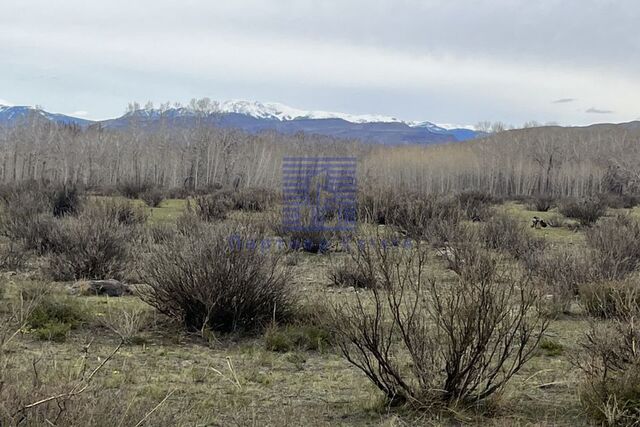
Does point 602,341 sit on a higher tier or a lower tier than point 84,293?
higher

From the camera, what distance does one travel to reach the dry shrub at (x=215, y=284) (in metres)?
6.86

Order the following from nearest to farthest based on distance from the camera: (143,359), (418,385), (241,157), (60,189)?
1. (418,385)
2. (143,359)
3. (60,189)
4. (241,157)

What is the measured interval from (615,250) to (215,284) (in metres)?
7.73

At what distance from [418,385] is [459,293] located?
860 millimetres

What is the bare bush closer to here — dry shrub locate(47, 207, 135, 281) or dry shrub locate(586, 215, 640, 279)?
dry shrub locate(47, 207, 135, 281)

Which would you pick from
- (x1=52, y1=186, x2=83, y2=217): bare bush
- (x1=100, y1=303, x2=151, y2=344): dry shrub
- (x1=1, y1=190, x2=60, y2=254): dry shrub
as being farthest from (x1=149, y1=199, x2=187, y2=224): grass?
(x1=100, y1=303, x2=151, y2=344): dry shrub

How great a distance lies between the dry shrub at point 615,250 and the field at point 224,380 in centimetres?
237

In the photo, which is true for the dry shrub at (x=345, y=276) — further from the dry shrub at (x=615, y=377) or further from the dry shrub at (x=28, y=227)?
the dry shrub at (x=28, y=227)

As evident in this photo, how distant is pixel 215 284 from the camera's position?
6859mm

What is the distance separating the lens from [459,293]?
14.4ft

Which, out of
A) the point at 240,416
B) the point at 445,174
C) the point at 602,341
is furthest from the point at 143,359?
the point at 445,174

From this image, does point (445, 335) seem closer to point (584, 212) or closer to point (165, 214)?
point (165, 214)

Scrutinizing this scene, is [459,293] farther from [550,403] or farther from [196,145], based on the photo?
[196,145]

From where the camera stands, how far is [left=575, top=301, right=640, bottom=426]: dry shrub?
165 inches
